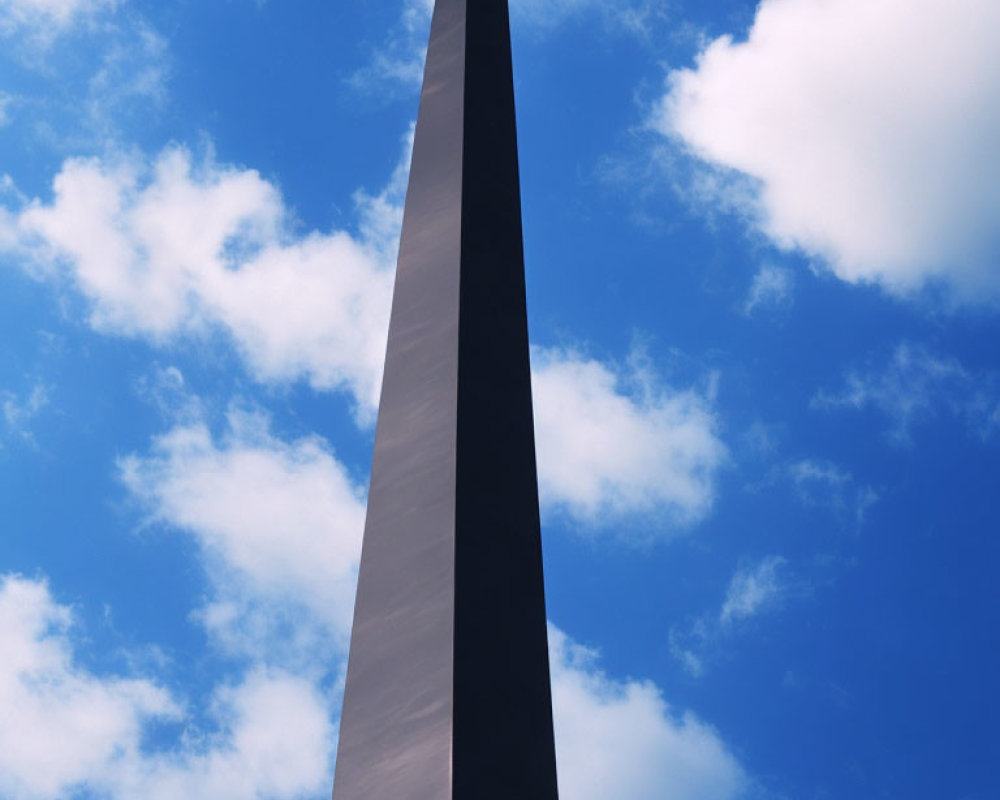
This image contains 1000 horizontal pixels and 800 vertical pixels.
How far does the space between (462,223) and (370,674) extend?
344 centimetres

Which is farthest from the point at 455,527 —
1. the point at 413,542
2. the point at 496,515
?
the point at 496,515

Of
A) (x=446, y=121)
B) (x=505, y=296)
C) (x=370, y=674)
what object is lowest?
(x=370, y=674)

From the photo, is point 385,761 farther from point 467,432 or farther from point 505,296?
point 505,296

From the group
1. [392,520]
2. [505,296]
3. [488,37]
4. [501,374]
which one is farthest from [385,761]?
[488,37]

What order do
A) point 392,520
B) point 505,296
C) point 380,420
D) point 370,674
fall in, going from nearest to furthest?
point 370,674
point 392,520
point 380,420
point 505,296

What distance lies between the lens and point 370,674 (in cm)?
739

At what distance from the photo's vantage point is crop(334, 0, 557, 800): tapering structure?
274 inches

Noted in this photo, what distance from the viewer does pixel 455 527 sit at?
7.64 m

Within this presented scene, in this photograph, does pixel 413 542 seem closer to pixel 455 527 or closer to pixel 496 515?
pixel 455 527

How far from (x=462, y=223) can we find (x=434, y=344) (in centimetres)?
115

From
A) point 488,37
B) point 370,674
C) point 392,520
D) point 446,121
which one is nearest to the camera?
point 370,674

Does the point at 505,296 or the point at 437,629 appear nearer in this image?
the point at 437,629

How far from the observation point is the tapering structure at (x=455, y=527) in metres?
6.95

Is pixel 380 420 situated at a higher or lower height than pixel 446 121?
lower
